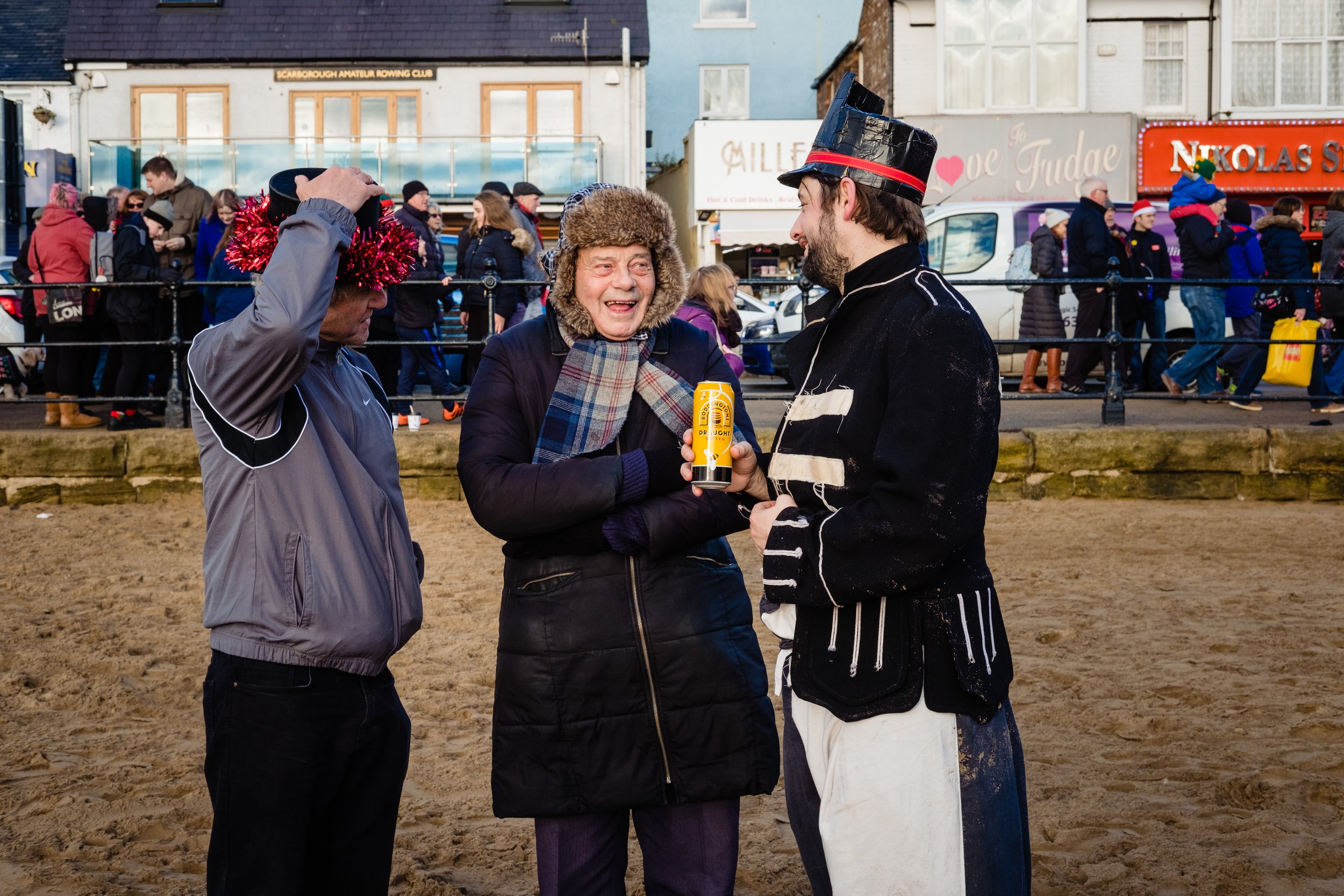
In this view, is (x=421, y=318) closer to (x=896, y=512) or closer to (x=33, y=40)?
(x=896, y=512)

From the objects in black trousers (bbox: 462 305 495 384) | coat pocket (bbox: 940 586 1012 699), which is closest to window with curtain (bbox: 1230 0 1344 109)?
black trousers (bbox: 462 305 495 384)

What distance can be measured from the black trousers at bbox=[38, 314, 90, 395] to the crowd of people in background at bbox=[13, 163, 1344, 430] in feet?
0.05

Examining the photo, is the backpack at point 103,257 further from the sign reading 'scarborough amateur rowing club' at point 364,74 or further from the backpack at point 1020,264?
the sign reading 'scarborough amateur rowing club' at point 364,74

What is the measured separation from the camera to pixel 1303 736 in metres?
4.55

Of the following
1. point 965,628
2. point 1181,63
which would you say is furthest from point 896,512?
point 1181,63

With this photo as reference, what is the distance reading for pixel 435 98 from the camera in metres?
27.0

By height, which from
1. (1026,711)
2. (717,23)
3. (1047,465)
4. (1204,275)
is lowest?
(1026,711)

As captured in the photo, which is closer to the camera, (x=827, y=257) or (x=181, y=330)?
(x=827, y=257)

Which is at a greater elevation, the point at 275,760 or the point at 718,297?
the point at 718,297

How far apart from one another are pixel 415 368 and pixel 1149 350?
721cm

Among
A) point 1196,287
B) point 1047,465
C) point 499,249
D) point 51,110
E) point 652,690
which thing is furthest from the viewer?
point 51,110

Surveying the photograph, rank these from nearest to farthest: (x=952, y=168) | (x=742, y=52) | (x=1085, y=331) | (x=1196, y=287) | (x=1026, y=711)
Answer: (x=1026, y=711) → (x=1196, y=287) → (x=1085, y=331) → (x=952, y=168) → (x=742, y=52)

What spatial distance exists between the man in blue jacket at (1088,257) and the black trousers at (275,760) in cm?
951

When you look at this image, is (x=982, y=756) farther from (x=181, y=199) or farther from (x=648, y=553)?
(x=181, y=199)
